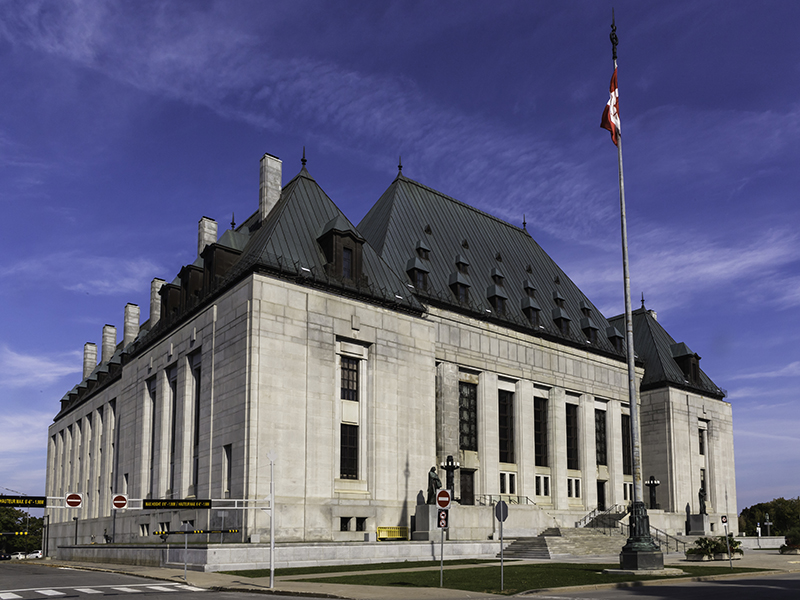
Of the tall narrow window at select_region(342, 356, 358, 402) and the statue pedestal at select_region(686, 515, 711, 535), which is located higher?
the tall narrow window at select_region(342, 356, 358, 402)

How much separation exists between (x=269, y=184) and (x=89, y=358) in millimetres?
51008

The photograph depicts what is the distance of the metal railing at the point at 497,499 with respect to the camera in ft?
165

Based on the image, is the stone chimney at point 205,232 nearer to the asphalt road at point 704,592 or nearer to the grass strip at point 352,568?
the grass strip at point 352,568

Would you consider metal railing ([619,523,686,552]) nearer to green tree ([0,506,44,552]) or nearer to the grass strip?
the grass strip

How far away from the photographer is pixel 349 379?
146 feet

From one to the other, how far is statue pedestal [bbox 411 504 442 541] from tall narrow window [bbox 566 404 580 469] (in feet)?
64.8

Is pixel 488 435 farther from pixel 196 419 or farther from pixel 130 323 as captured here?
pixel 130 323

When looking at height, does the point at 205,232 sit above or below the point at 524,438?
above

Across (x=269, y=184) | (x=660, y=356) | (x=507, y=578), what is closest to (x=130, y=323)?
(x=269, y=184)

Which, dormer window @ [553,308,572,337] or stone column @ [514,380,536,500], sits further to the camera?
dormer window @ [553,308,572,337]

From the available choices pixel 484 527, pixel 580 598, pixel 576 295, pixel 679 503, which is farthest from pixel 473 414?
pixel 580 598

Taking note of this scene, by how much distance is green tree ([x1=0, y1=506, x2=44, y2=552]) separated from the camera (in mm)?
124688

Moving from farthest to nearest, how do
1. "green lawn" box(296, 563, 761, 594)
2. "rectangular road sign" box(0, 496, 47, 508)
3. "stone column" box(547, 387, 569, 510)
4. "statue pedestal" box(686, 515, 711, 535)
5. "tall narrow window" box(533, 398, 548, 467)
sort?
"statue pedestal" box(686, 515, 711, 535)
"tall narrow window" box(533, 398, 548, 467)
"stone column" box(547, 387, 569, 510)
"rectangular road sign" box(0, 496, 47, 508)
"green lawn" box(296, 563, 761, 594)

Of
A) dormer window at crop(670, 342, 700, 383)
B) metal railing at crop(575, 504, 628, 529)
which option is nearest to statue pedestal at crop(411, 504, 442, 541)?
metal railing at crop(575, 504, 628, 529)
